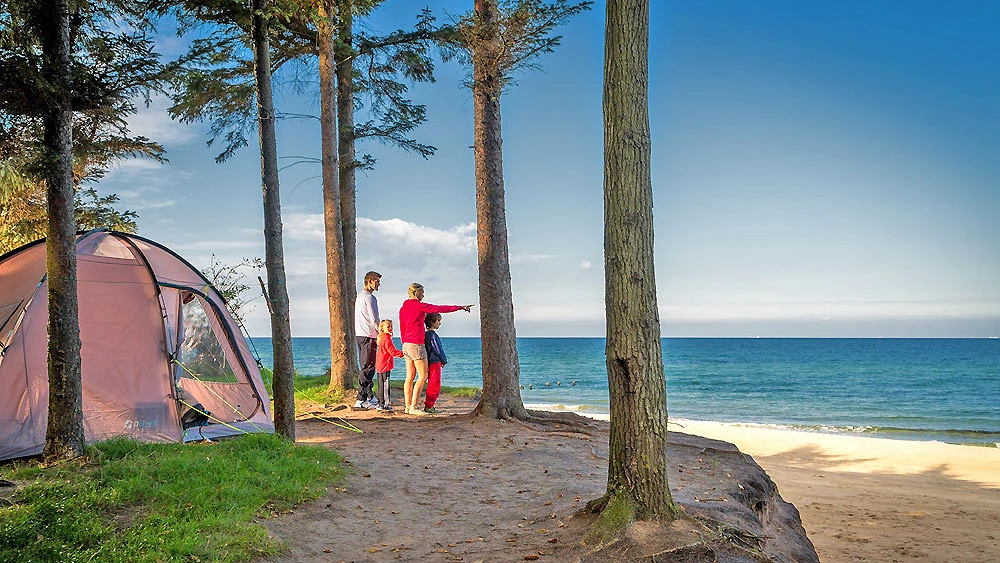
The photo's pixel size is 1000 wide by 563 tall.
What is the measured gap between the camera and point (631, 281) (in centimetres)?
472

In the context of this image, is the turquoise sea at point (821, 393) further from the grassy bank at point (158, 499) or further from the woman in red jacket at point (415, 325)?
the grassy bank at point (158, 499)

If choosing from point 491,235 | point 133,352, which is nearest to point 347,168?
point 491,235

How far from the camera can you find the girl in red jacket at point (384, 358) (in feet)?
33.7

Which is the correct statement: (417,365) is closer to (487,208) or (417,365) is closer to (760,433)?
(487,208)

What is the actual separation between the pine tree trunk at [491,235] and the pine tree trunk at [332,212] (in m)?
3.95

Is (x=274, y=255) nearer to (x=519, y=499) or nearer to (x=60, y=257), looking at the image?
(x=60, y=257)

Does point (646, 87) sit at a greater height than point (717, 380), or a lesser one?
greater

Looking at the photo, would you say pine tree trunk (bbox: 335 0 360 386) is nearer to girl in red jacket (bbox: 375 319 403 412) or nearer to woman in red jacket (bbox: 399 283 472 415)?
girl in red jacket (bbox: 375 319 403 412)

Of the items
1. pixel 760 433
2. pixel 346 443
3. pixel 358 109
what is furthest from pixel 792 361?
pixel 346 443

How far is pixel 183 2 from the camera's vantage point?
755cm

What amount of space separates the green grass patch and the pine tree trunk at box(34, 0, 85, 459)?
32 centimetres

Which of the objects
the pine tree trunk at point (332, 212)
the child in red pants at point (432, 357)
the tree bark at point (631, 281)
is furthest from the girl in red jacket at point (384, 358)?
the tree bark at point (631, 281)

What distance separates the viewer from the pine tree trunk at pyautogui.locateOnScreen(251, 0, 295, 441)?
756 cm

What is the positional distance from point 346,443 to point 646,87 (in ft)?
18.7
